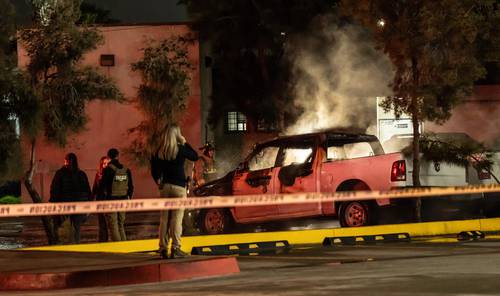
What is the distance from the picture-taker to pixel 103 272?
1091 cm

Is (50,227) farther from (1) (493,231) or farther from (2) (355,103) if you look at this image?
(2) (355,103)

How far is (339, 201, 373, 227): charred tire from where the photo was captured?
62.0 ft

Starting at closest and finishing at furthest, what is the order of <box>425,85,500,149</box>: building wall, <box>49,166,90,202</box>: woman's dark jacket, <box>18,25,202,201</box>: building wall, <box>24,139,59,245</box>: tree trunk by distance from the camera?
<box>49,166,90,202</box>: woman's dark jacket < <box>24,139,59,245</box>: tree trunk < <box>425,85,500,149</box>: building wall < <box>18,25,202,201</box>: building wall

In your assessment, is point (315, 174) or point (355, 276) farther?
point (315, 174)

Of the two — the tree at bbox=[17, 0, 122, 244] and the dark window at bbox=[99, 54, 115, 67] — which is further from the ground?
the dark window at bbox=[99, 54, 115, 67]

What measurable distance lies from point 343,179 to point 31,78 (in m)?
6.31

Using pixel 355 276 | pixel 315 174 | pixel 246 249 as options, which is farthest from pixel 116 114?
pixel 355 276

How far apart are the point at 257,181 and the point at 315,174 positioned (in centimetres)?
118

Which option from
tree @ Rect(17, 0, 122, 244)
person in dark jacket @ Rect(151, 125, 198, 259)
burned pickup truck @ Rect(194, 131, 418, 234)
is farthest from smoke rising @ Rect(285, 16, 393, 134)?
person in dark jacket @ Rect(151, 125, 198, 259)

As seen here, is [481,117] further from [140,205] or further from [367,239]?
[140,205]

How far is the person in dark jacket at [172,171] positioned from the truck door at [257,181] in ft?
23.9

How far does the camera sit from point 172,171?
11734 mm

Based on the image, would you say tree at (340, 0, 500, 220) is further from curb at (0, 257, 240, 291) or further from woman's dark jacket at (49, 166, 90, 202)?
curb at (0, 257, 240, 291)

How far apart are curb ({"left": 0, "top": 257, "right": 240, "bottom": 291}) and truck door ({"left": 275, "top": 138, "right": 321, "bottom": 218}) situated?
7.64m
